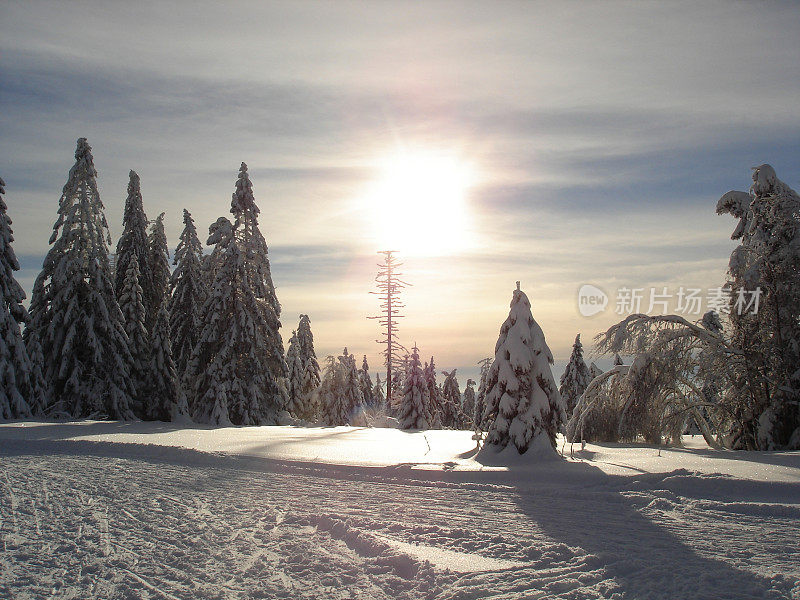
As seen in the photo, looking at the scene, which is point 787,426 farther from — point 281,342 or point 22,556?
point 281,342

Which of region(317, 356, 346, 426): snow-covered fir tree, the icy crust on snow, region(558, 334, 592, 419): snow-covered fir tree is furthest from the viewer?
region(317, 356, 346, 426): snow-covered fir tree

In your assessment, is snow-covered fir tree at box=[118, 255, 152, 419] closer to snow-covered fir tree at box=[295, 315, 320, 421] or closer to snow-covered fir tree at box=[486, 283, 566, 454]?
snow-covered fir tree at box=[295, 315, 320, 421]

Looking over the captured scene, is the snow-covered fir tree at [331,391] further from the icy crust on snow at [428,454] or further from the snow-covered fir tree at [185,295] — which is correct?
the icy crust on snow at [428,454]

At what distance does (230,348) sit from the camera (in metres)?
28.5

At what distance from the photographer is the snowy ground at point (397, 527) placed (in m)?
5.59

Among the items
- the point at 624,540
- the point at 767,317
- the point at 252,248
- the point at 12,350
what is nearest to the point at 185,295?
the point at 252,248

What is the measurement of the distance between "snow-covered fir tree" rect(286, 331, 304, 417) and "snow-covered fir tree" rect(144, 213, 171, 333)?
413 inches

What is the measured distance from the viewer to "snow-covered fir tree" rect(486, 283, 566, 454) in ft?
41.9

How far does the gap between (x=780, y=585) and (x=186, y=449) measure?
38.6ft

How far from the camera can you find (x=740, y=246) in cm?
1705

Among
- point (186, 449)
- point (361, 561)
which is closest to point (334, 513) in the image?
point (361, 561)

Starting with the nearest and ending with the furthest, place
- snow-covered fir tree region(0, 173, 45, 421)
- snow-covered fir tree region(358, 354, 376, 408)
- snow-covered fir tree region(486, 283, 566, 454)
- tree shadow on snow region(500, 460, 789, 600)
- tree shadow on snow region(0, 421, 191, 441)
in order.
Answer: tree shadow on snow region(500, 460, 789, 600) < snow-covered fir tree region(486, 283, 566, 454) < tree shadow on snow region(0, 421, 191, 441) < snow-covered fir tree region(0, 173, 45, 421) < snow-covered fir tree region(358, 354, 376, 408)

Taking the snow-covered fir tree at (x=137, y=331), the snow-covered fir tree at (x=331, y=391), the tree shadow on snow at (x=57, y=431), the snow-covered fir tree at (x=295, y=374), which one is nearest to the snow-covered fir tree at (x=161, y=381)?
the snow-covered fir tree at (x=137, y=331)

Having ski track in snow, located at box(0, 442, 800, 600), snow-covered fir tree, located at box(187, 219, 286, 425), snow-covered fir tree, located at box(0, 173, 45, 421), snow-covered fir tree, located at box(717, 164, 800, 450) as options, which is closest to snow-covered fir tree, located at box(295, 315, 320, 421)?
snow-covered fir tree, located at box(187, 219, 286, 425)
